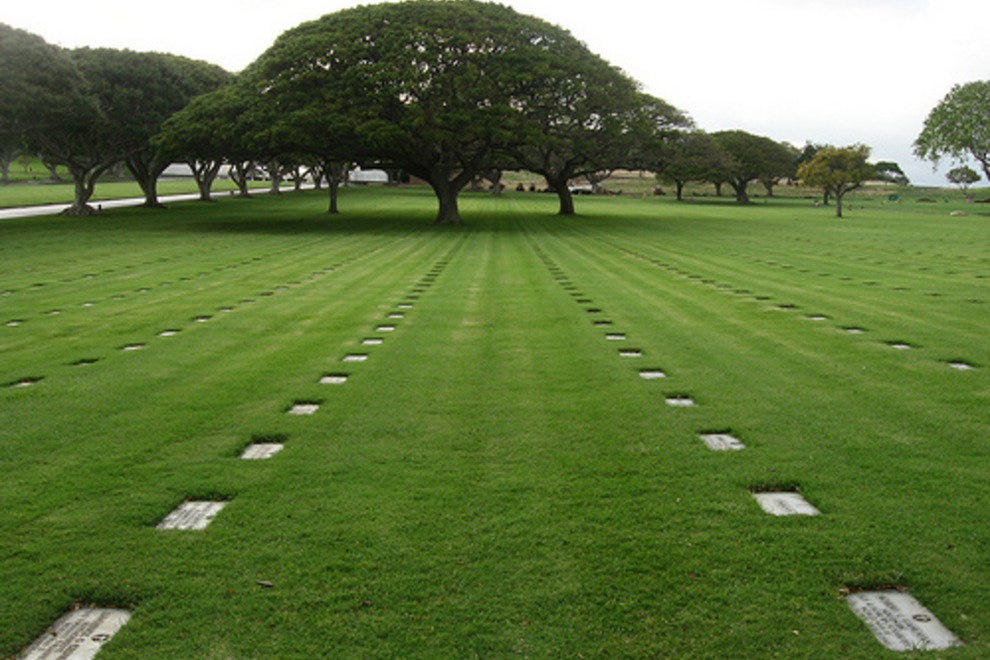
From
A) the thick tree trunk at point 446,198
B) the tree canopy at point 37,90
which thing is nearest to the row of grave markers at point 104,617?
the thick tree trunk at point 446,198

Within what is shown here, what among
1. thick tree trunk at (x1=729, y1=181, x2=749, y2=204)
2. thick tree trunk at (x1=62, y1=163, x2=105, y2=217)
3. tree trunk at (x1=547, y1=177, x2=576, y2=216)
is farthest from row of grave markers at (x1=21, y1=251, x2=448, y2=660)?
thick tree trunk at (x1=729, y1=181, x2=749, y2=204)

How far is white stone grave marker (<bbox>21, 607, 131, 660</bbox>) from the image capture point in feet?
9.02

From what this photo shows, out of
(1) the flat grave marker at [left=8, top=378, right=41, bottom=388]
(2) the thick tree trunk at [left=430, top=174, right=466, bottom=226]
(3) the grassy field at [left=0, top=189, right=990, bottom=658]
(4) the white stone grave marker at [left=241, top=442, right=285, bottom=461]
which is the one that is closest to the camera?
(3) the grassy field at [left=0, top=189, right=990, bottom=658]

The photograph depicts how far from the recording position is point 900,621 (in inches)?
115

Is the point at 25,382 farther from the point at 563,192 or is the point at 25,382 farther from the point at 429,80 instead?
the point at 563,192

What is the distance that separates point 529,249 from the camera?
856 inches

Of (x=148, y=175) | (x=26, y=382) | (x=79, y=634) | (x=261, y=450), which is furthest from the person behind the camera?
(x=148, y=175)

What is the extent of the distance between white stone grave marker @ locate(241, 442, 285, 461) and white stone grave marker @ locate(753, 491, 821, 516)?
3302 millimetres

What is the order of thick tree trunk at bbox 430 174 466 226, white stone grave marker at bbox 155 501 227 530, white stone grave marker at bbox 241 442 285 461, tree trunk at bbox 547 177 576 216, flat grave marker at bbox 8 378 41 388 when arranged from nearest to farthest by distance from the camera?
1. white stone grave marker at bbox 155 501 227 530
2. white stone grave marker at bbox 241 442 285 461
3. flat grave marker at bbox 8 378 41 388
4. thick tree trunk at bbox 430 174 466 226
5. tree trunk at bbox 547 177 576 216

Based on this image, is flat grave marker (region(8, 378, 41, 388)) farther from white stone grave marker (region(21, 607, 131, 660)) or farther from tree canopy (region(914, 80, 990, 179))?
tree canopy (region(914, 80, 990, 179))

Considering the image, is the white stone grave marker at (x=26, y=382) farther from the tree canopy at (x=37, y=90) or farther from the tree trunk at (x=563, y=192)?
the tree trunk at (x=563, y=192)

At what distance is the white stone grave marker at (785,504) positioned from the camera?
3908 millimetres

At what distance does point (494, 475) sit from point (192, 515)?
1.84 m

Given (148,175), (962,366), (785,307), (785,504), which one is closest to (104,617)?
(785,504)
